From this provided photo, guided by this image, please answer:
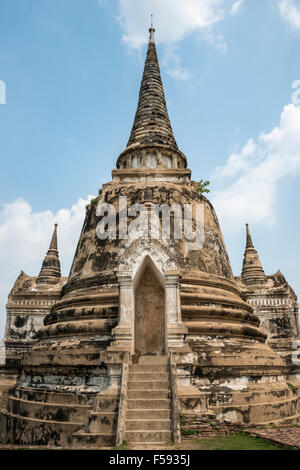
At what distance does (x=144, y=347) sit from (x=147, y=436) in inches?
148

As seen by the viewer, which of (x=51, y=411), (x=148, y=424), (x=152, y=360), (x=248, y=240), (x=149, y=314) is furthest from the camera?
(x=248, y=240)

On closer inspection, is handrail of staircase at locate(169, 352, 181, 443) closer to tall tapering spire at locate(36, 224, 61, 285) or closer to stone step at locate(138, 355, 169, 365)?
stone step at locate(138, 355, 169, 365)

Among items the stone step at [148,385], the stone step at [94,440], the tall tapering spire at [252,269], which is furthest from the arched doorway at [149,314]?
the tall tapering spire at [252,269]

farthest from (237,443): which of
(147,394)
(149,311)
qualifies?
(149,311)

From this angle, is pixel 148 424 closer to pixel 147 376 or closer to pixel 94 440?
pixel 94 440

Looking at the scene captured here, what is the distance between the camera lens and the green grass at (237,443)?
5809mm

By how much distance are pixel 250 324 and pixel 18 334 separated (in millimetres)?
11281

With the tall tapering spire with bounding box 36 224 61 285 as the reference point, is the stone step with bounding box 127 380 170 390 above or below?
below

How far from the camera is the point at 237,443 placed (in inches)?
242

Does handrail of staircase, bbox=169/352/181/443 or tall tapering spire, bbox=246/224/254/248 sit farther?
tall tapering spire, bbox=246/224/254/248

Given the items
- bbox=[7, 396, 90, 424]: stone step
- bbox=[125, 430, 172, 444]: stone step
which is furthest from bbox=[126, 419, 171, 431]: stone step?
bbox=[7, 396, 90, 424]: stone step

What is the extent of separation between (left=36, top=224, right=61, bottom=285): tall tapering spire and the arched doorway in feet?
34.4

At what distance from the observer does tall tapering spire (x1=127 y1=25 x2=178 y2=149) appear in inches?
619
